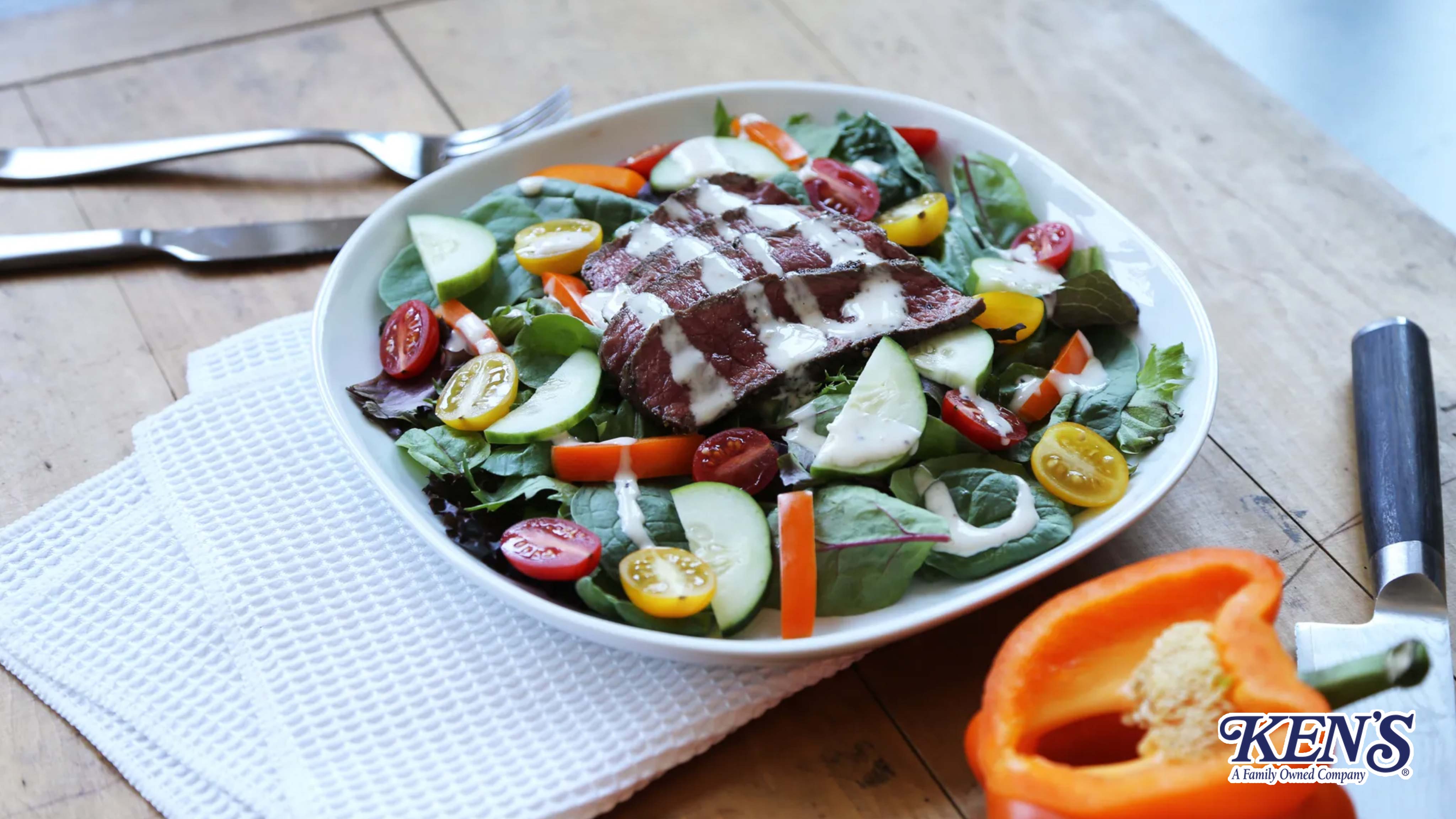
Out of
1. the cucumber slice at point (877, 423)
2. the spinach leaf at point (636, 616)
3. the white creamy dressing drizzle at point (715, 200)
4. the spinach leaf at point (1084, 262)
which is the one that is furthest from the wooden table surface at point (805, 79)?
the white creamy dressing drizzle at point (715, 200)

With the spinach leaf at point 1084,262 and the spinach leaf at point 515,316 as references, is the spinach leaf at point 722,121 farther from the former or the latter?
the spinach leaf at point 1084,262

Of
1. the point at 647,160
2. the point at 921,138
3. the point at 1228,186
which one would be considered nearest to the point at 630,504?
the point at 647,160

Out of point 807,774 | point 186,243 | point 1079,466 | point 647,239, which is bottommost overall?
point 807,774

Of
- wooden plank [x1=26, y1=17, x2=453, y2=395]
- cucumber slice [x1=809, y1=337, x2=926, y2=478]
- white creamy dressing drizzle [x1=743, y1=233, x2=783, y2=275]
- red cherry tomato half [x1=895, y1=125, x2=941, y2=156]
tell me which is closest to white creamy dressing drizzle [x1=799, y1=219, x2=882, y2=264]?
white creamy dressing drizzle [x1=743, y1=233, x2=783, y2=275]

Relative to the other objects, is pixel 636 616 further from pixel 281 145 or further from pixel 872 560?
pixel 281 145

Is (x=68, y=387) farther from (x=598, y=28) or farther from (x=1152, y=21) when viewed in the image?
(x=1152, y=21)

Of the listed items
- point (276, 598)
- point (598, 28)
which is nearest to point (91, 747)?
point (276, 598)

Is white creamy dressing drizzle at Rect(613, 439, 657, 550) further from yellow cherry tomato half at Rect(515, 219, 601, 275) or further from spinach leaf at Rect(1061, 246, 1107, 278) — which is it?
spinach leaf at Rect(1061, 246, 1107, 278)
